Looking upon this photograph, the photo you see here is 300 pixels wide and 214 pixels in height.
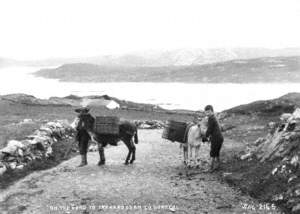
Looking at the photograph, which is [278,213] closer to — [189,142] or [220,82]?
[189,142]

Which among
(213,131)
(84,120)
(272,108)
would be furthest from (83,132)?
(272,108)

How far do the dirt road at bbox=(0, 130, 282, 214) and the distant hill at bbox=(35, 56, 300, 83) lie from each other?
127 meters

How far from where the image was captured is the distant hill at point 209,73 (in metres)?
144

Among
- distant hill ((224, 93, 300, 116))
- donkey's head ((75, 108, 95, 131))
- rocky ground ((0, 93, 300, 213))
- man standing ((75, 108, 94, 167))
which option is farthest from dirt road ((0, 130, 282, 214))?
distant hill ((224, 93, 300, 116))

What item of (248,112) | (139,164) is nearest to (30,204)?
(139,164)

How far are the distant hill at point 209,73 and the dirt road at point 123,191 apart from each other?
127360 millimetres

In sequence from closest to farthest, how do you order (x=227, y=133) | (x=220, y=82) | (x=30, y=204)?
(x=30, y=204), (x=227, y=133), (x=220, y=82)

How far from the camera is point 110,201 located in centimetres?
1059

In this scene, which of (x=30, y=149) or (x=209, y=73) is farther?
(x=209, y=73)

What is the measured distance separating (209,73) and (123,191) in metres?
148

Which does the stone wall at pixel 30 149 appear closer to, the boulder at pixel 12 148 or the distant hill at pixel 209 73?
the boulder at pixel 12 148

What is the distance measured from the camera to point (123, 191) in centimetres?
1153

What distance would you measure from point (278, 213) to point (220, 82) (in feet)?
463

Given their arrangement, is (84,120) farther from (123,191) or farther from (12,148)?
(123,191)
